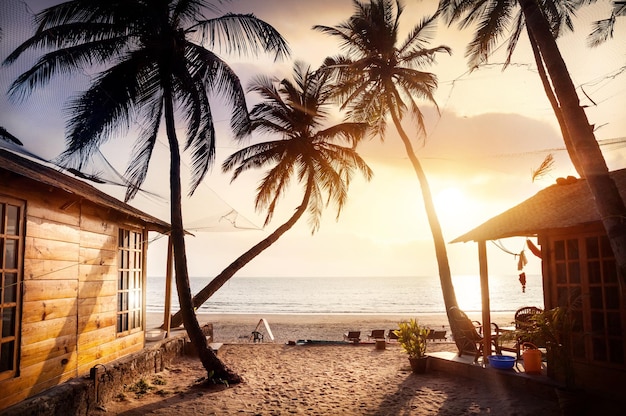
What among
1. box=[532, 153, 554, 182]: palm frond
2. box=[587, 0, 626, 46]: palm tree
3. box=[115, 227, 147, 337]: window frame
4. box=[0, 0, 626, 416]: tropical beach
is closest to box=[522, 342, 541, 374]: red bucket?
box=[0, 0, 626, 416]: tropical beach

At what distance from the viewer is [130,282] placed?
9.26 meters

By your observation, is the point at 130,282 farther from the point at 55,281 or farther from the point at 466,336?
the point at 466,336

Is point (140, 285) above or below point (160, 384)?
above

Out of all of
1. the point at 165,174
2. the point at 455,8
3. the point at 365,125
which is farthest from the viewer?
the point at 365,125

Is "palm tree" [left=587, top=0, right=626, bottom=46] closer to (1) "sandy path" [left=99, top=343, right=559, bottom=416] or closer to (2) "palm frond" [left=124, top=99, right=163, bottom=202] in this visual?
(1) "sandy path" [left=99, top=343, right=559, bottom=416]

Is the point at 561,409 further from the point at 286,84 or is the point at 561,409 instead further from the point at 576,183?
the point at 286,84

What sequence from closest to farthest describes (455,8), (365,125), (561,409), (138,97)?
(561,409) → (138,97) → (455,8) → (365,125)

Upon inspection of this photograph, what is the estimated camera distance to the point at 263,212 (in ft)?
52.2

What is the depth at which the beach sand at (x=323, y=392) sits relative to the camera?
6.80 metres

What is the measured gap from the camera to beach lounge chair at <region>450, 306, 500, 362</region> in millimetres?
8834

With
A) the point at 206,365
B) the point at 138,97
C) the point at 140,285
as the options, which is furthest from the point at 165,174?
the point at 206,365

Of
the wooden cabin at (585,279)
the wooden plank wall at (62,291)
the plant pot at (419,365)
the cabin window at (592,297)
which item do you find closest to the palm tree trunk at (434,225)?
the plant pot at (419,365)

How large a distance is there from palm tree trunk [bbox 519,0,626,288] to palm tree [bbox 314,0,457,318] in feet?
24.8

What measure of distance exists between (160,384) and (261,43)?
6.83 m
